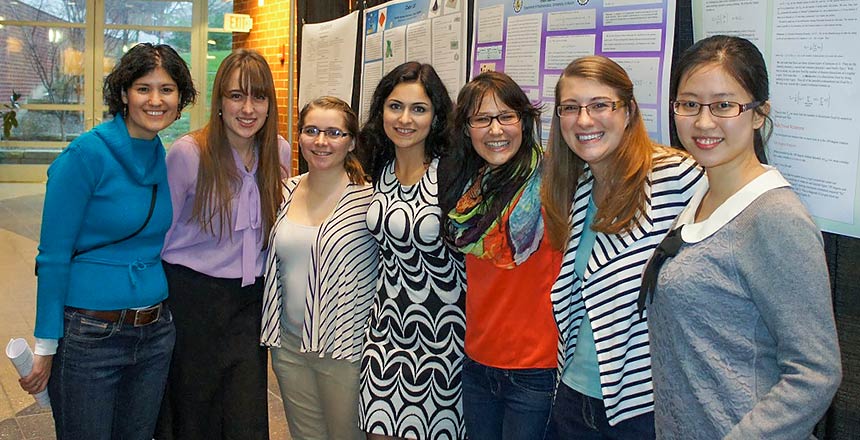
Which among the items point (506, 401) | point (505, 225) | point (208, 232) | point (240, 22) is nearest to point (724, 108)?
point (505, 225)

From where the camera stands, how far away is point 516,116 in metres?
2.19

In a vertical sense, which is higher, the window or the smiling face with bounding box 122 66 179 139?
the window

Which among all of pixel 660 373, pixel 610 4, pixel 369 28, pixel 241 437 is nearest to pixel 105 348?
pixel 241 437

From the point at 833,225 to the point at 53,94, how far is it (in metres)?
14.0

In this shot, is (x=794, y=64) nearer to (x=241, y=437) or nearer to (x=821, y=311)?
(x=821, y=311)

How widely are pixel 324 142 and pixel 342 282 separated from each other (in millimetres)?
492

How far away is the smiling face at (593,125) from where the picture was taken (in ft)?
6.11

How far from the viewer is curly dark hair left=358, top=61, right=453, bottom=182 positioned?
251 centimetres

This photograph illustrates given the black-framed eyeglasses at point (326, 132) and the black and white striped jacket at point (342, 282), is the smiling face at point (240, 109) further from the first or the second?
the black and white striped jacket at point (342, 282)

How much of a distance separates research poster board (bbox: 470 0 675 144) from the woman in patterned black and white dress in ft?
1.38

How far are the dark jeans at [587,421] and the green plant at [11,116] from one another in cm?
1376

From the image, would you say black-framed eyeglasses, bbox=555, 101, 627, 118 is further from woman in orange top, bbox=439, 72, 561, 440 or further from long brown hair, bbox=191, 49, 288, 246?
long brown hair, bbox=191, 49, 288, 246

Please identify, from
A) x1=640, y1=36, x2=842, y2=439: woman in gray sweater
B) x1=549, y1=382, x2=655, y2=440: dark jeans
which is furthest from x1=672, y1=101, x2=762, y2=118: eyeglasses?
x1=549, y1=382, x2=655, y2=440: dark jeans

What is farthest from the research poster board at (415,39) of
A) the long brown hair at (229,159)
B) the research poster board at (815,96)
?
the research poster board at (815,96)
